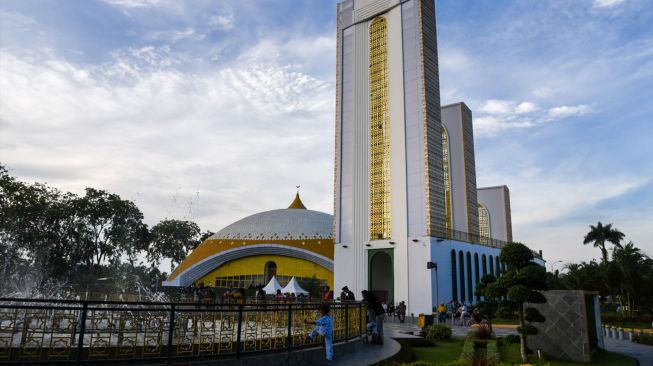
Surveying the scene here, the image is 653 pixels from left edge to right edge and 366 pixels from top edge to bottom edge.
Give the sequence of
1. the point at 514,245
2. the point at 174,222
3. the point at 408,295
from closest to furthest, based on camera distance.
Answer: the point at 514,245
the point at 408,295
the point at 174,222

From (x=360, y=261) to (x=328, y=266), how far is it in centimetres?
1136

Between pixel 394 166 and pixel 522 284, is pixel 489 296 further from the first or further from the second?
pixel 394 166

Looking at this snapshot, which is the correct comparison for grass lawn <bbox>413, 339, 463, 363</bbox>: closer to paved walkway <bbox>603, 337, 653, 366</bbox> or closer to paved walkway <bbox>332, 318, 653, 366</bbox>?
paved walkway <bbox>332, 318, 653, 366</bbox>

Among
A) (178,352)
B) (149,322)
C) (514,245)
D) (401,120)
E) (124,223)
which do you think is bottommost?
(178,352)

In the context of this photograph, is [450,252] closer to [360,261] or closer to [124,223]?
[360,261]

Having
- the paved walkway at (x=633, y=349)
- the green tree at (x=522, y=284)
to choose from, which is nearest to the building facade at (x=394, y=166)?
the paved walkway at (x=633, y=349)

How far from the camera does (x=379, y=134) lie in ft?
117

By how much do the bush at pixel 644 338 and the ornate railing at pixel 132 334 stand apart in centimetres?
1487

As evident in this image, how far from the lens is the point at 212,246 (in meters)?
49.9

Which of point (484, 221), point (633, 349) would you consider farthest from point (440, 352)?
point (484, 221)

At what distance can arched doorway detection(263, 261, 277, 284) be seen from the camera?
48.2 metres

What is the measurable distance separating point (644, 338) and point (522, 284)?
923cm

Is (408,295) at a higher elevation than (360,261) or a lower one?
lower

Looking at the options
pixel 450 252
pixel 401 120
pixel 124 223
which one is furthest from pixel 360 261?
pixel 124 223
